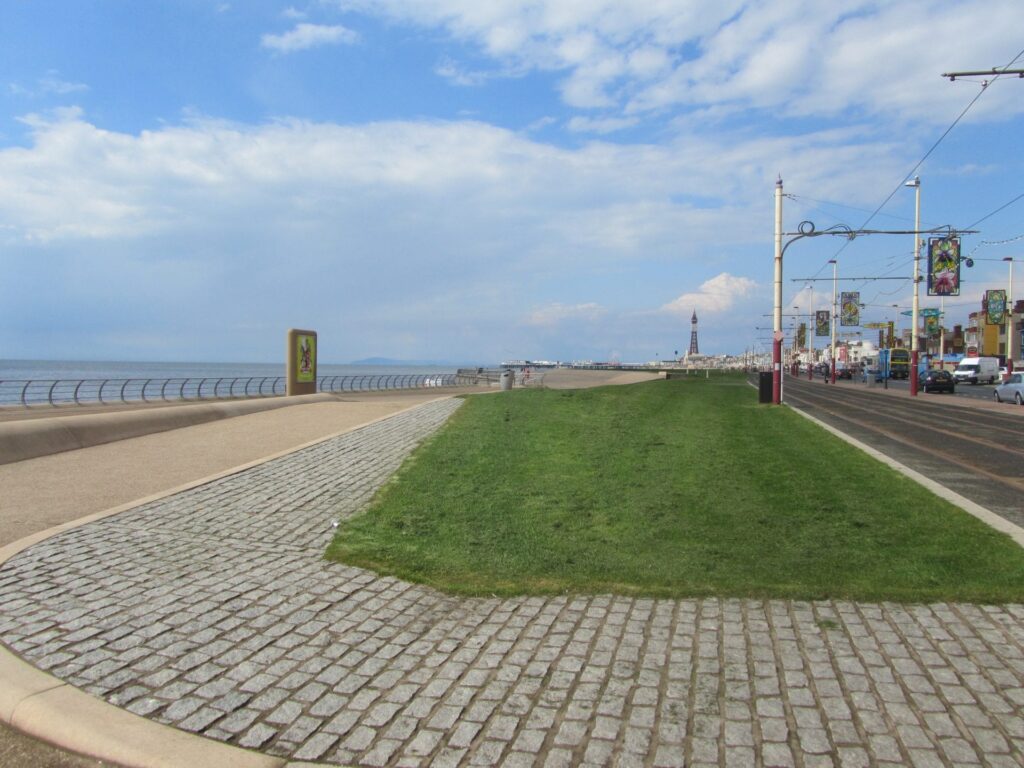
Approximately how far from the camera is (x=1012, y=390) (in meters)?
35.4

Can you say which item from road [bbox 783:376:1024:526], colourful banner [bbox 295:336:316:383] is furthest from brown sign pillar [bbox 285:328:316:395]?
road [bbox 783:376:1024:526]

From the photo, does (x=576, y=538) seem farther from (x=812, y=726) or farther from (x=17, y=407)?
(x=17, y=407)

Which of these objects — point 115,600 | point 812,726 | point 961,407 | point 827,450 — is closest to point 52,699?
point 115,600

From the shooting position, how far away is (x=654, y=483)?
30.2 feet

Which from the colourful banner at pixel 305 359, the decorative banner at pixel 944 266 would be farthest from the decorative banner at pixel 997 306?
the colourful banner at pixel 305 359

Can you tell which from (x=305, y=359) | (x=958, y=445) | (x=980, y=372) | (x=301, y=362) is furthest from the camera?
(x=980, y=372)

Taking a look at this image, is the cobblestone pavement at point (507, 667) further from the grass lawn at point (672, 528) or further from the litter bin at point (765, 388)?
the litter bin at point (765, 388)

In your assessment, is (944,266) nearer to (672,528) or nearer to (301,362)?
(301,362)

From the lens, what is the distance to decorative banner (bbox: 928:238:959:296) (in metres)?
30.4

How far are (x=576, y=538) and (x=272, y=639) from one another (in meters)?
3.04

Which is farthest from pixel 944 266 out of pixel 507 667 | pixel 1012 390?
pixel 507 667

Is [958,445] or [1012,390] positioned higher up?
[1012,390]

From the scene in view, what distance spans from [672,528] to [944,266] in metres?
29.1

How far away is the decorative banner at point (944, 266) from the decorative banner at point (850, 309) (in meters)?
23.4
